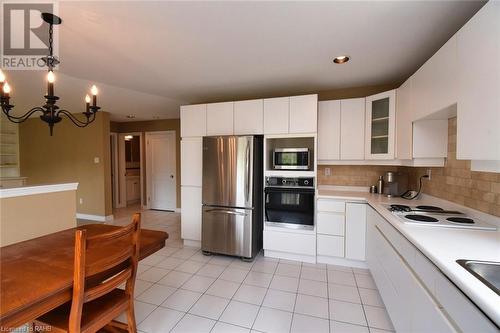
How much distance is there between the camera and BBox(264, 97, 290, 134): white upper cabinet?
298 cm

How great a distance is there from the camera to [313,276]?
8.55 ft

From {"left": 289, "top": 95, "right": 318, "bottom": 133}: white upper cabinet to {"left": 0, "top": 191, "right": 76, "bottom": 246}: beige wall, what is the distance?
3.06m

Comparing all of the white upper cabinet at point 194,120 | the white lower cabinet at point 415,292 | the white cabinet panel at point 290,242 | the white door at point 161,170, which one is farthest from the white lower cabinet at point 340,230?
the white door at point 161,170

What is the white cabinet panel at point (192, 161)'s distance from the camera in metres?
3.39

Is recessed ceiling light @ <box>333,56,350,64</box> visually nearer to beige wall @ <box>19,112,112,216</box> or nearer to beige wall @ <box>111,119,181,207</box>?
beige wall @ <box>111,119,181,207</box>

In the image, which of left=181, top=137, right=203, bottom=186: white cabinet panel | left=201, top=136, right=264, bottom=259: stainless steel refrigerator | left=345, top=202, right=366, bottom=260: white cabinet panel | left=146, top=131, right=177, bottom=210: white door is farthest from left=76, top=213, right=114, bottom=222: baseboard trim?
left=345, top=202, right=366, bottom=260: white cabinet panel

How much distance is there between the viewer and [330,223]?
2.84 metres

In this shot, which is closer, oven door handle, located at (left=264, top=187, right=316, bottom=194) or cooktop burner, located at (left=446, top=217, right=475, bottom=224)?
cooktop burner, located at (left=446, top=217, right=475, bottom=224)

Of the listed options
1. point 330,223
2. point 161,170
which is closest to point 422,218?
point 330,223

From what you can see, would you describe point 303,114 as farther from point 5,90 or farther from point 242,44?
point 5,90

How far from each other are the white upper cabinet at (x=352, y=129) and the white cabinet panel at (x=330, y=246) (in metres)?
1.06

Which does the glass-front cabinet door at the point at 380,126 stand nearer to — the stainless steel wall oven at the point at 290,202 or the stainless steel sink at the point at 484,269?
the stainless steel wall oven at the point at 290,202

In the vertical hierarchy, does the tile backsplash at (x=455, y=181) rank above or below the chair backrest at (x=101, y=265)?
above

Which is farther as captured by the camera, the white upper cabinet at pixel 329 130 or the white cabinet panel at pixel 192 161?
the white cabinet panel at pixel 192 161
